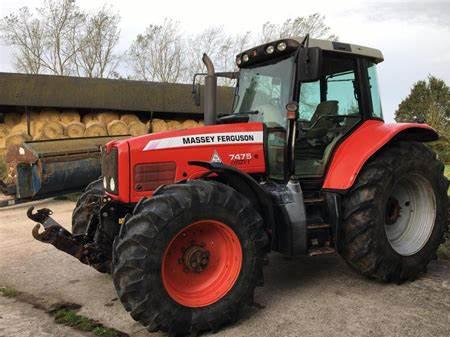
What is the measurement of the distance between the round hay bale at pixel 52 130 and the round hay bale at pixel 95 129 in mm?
634

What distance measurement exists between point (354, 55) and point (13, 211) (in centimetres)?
696

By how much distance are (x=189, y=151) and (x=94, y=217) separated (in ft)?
3.68

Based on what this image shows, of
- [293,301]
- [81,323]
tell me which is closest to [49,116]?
[81,323]

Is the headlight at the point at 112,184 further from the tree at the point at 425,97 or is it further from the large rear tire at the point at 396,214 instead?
the tree at the point at 425,97

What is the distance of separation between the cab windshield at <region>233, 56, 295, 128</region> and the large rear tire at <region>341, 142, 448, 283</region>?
982 millimetres

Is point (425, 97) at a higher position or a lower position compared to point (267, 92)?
higher

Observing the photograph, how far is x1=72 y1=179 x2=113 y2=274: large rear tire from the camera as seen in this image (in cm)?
418

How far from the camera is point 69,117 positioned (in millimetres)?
12945

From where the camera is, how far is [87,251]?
4016mm

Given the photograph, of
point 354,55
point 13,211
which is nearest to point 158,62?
point 13,211

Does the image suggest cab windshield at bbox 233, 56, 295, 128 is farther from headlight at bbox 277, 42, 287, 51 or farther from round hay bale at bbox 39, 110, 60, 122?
round hay bale at bbox 39, 110, 60, 122

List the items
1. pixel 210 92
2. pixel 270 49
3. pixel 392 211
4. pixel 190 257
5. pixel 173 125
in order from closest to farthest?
pixel 190 257 < pixel 210 92 < pixel 270 49 < pixel 392 211 < pixel 173 125

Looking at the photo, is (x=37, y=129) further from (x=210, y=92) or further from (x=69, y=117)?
(x=210, y=92)

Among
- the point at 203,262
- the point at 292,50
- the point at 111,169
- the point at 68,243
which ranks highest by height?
the point at 292,50
